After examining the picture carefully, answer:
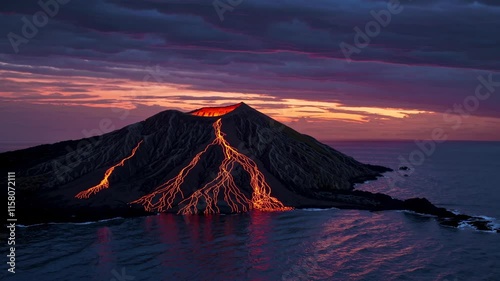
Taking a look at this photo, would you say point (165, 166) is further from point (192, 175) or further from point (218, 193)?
point (218, 193)

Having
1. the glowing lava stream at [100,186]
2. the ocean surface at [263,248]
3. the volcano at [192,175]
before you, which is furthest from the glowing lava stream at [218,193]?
the glowing lava stream at [100,186]

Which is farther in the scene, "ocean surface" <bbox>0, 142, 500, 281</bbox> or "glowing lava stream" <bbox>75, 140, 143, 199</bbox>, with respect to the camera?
"glowing lava stream" <bbox>75, 140, 143, 199</bbox>

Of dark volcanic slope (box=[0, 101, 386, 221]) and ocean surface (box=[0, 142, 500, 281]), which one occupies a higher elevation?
dark volcanic slope (box=[0, 101, 386, 221])

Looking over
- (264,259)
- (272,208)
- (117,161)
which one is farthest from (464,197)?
(117,161)

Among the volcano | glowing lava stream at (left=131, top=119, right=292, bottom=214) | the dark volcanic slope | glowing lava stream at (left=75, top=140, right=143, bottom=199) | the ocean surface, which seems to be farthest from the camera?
glowing lava stream at (left=75, top=140, right=143, bottom=199)

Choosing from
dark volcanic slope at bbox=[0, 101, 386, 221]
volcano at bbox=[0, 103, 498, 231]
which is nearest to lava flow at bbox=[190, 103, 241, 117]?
volcano at bbox=[0, 103, 498, 231]

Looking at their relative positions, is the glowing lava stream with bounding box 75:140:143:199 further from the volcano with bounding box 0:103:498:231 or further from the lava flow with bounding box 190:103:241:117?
the lava flow with bounding box 190:103:241:117

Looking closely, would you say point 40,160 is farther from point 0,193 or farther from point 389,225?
point 389,225
